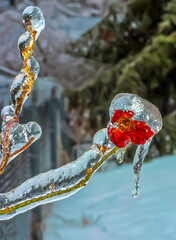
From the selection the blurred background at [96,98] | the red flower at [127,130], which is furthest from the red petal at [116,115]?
the blurred background at [96,98]

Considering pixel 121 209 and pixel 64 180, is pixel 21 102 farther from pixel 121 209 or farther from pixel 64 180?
pixel 121 209

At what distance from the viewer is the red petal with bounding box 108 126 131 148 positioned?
159 millimetres

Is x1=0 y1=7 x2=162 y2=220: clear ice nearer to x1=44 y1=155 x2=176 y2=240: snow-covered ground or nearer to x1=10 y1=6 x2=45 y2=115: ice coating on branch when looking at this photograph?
x1=10 y1=6 x2=45 y2=115: ice coating on branch

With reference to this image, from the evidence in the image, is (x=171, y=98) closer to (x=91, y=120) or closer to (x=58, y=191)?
(x=91, y=120)

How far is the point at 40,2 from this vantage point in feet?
4.42

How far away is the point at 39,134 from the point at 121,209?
0.80 metres

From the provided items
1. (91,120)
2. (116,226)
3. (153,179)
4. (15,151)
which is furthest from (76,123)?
(15,151)

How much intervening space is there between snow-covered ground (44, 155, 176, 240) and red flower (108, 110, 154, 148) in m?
0.63

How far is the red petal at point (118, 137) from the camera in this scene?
16 cm

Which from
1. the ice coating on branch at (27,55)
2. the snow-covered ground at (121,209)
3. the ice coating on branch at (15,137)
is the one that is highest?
the ice coating on branch at (27,55)

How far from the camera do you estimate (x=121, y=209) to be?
922 mm

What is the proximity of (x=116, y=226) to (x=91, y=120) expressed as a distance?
567 mm

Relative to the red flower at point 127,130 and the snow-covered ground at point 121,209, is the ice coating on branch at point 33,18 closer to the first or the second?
the red flower at point 127,130

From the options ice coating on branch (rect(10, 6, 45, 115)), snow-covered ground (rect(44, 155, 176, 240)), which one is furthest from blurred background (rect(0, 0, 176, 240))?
ice coating on branch (rect(10, 6, 45, 115))
